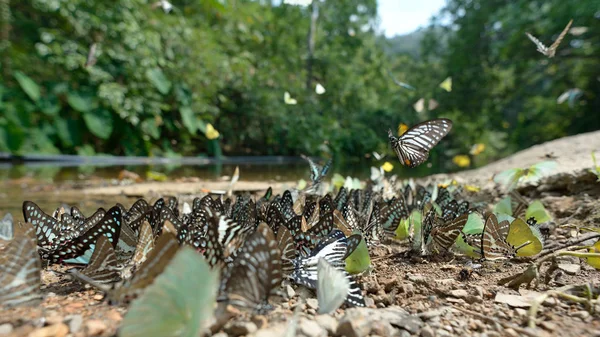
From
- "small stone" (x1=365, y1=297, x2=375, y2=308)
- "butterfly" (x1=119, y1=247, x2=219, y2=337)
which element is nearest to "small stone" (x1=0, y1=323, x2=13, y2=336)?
"butterfly" (x1=119, y1=247, x2=219, y2=337)

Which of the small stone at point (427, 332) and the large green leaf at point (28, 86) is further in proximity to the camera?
the large green leaf at point (28, 86)

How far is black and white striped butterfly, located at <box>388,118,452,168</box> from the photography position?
168cm

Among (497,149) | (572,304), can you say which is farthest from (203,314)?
(497,149)

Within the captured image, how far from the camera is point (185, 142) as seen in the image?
10.5 meters

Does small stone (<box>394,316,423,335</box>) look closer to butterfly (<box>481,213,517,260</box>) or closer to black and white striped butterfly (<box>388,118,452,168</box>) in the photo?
butterfly (<box>481,213,517,260</box>)

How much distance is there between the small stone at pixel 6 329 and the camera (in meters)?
0.65

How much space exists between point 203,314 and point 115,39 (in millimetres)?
9710

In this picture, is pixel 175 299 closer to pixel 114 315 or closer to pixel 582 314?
pixel 114 315

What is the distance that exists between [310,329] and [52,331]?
426mm

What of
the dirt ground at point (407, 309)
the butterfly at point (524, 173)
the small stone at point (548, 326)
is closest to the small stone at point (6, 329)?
the dirt ground at point (407, 309)

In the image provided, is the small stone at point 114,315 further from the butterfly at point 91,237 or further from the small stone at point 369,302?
the small stone at point 369,302

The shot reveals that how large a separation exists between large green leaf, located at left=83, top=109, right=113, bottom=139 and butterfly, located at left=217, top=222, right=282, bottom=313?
9.03 metres

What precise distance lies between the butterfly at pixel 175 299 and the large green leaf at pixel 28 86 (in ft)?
30.1

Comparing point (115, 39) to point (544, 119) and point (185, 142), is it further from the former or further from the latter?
point (544, 119)
